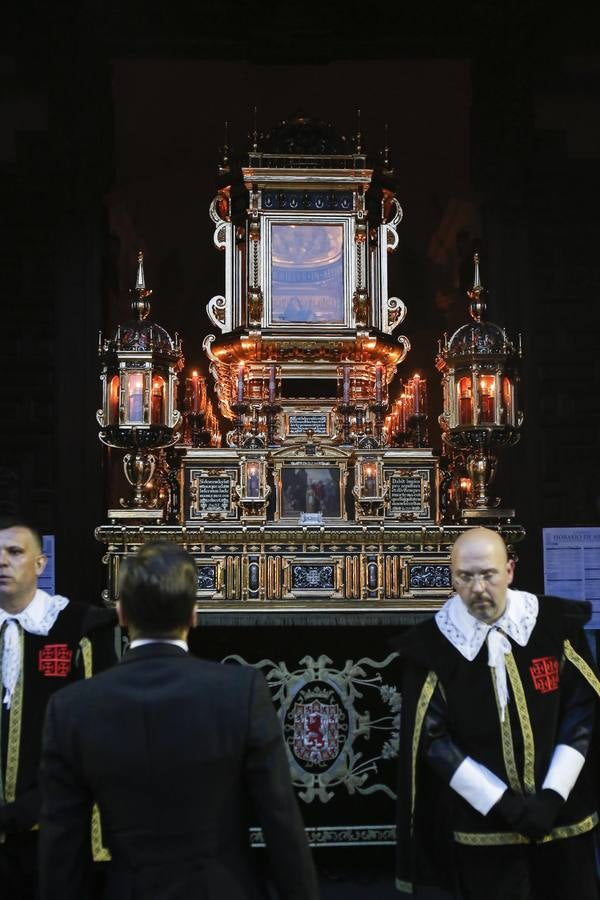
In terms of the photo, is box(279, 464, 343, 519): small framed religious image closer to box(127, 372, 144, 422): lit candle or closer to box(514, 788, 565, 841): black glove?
box(127, 372, 144, 422): lit candle

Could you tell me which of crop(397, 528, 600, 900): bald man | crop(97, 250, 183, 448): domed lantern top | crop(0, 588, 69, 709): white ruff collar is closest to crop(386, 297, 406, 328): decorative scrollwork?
crop(97, 250, 183, 448): domed lantern top

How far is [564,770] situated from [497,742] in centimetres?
21

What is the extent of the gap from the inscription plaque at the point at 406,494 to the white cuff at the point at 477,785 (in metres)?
2.60

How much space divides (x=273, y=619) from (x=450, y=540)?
104 centimetres

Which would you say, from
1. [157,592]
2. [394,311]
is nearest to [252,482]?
[394,311]

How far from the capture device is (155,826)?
82.8 inches

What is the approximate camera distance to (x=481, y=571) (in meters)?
3.10

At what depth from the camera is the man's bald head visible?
122 inches

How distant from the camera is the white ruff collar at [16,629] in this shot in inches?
128

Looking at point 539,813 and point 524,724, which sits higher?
point 524,724

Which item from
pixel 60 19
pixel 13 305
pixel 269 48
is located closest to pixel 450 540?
pixel 13 305

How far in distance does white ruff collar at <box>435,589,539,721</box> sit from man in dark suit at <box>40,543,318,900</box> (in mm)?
1126

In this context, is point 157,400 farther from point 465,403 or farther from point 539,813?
point 539,813

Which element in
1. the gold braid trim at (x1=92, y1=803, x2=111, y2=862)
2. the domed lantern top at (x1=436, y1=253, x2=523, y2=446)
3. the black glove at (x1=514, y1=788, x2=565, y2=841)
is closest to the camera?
the black glove at (x1=514, y1=788, x2=565, y2=841)
